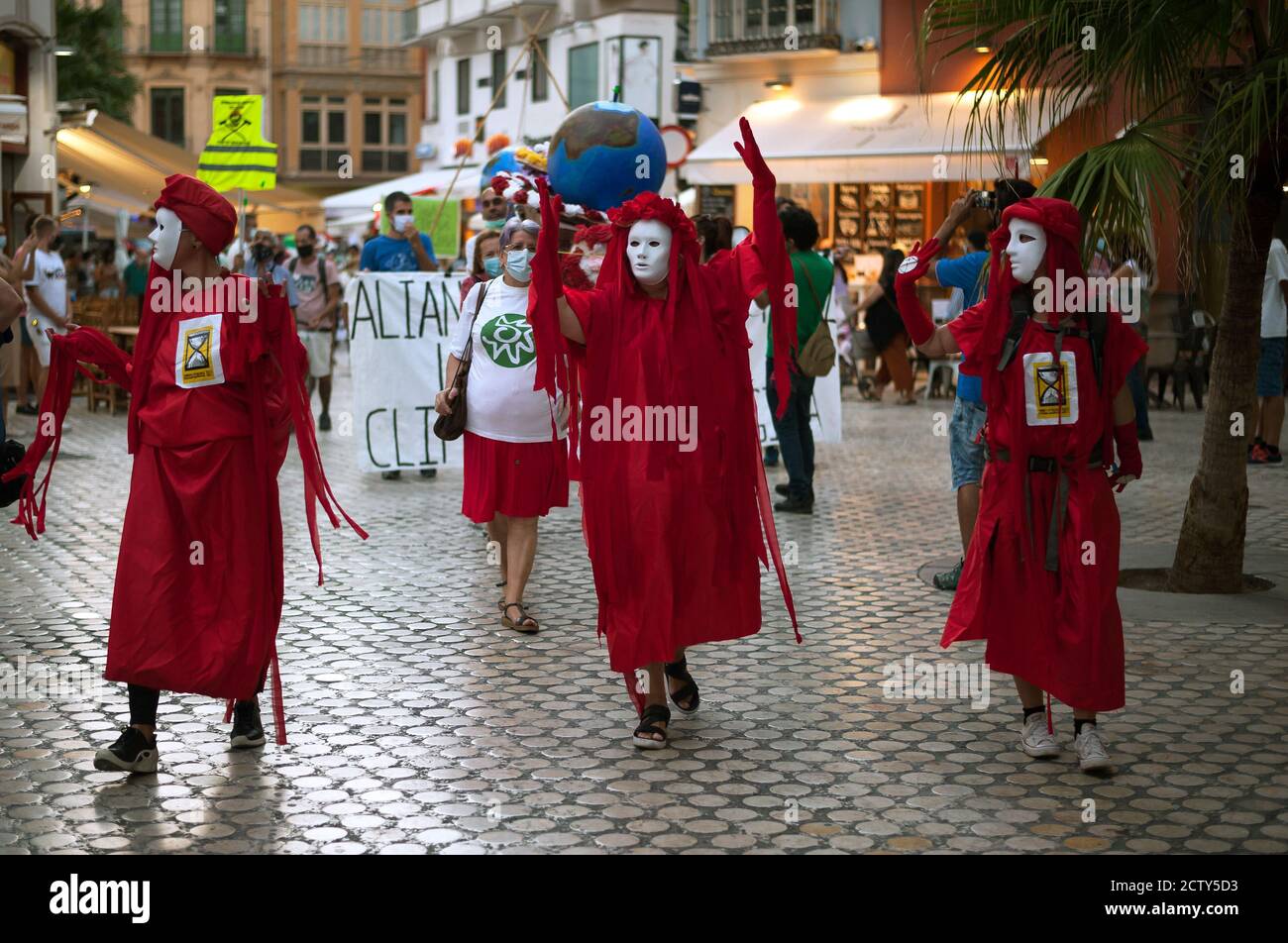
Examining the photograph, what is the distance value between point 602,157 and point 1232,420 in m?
3.28

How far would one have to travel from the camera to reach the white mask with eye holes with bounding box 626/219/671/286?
5.75 metres

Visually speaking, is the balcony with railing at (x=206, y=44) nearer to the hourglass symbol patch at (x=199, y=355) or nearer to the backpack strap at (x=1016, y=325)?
the hourglass symbol patch at (x=199, y=355)

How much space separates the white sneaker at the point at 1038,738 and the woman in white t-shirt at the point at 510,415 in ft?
8.85

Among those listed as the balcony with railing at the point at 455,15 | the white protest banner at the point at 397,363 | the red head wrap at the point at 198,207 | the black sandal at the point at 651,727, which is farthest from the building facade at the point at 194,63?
the black sandal at the point at 651,727

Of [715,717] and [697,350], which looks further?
[715,717]

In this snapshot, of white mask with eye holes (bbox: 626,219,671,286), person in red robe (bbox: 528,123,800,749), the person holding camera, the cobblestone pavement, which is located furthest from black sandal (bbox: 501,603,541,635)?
the person holding camera

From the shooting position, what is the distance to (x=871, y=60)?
28.7 metres

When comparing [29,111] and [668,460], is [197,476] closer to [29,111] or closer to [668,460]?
[668,460]

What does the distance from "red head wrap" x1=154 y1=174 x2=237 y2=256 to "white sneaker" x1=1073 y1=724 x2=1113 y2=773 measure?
124 inches

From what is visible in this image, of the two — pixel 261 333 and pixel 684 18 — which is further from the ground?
pixel 684 18

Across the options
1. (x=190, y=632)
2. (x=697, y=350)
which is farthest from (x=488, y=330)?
(x=190, y=632)

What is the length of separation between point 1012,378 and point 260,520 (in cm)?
245

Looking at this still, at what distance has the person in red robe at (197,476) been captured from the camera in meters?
5.39
